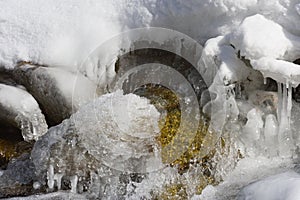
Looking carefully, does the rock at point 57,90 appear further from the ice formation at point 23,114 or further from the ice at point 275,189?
the ice at point 275,189

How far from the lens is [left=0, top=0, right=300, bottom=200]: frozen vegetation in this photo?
404 cm

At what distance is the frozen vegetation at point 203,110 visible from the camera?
13.3 ft

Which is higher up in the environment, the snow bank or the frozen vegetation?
the snow bank

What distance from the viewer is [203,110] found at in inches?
170

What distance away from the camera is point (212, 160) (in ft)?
13.4

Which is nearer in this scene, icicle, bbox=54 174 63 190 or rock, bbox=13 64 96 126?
icicle, bbox=54 174 63 190

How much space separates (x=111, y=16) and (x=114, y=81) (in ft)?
2.25

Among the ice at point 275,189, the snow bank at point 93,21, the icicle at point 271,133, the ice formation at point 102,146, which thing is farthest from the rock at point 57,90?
the ice at point 275,189

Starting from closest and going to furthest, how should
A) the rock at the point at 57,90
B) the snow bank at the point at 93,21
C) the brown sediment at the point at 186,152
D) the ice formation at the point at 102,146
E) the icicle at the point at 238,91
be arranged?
the brown sediment at the point at 186,152
the ice formation at the point at 102,146
the icicle at the point at 238,91
the snow bank at the point at 93,21
the rock at the point at 57,90

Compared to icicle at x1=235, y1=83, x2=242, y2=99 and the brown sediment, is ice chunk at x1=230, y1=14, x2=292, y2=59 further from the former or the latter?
the brown sediment

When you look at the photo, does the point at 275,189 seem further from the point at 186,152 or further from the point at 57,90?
the point at 57,90

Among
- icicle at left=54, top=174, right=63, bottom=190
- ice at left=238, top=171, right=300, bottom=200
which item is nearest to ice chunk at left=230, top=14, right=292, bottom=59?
ice at left=238, top=171, right=300, bottom=200

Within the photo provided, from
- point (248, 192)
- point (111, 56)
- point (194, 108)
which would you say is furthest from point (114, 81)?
point (248, 192)

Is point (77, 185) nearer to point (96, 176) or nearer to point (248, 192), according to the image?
point (96, 176)
